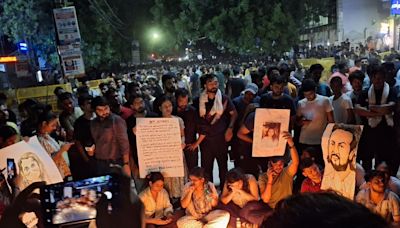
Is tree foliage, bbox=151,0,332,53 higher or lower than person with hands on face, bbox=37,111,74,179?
higher

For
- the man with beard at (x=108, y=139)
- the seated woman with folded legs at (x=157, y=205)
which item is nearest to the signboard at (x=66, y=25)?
the man with beard at (x=108, y=139)

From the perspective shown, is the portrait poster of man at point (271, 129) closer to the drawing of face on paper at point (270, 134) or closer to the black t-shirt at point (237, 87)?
the drawing of face on paper at point (270, 134)

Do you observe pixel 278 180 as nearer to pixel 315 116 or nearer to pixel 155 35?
pixel 315 116

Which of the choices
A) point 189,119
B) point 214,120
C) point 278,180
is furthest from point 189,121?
point 278,180

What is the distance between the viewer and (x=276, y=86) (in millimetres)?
4879

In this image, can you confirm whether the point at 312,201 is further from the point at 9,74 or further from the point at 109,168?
the point at 9,74

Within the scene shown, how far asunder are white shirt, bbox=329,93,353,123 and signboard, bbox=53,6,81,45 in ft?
21.3

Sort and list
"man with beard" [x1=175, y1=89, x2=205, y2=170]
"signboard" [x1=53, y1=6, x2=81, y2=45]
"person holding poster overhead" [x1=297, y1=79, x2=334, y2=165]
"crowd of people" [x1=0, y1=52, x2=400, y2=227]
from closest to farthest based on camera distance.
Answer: "crowd of people" [x1=0, y1=52, x2=400, y2=227] → "person holding poster overhead" [x1=297, y1=79, x2=334, y2=165] → "man with beard" [x1=175, y1=89, x2=205, y2=170] → "signboard" [x1=53, y1=6, x2=81, y2=45]

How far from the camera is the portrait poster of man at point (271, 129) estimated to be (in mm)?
4578

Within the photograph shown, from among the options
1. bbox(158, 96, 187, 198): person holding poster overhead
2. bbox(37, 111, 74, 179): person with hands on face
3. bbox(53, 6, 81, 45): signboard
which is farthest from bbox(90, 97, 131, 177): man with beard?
bbox(53, 6, 81, 45): signboard

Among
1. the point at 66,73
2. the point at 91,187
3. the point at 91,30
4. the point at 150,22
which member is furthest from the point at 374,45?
the point at 91,187

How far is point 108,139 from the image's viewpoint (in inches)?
187

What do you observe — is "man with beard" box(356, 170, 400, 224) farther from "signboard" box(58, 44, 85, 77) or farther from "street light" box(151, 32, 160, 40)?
"street light" box(151, 32, 160, 40)

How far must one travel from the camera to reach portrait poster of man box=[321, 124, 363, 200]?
159 inches
